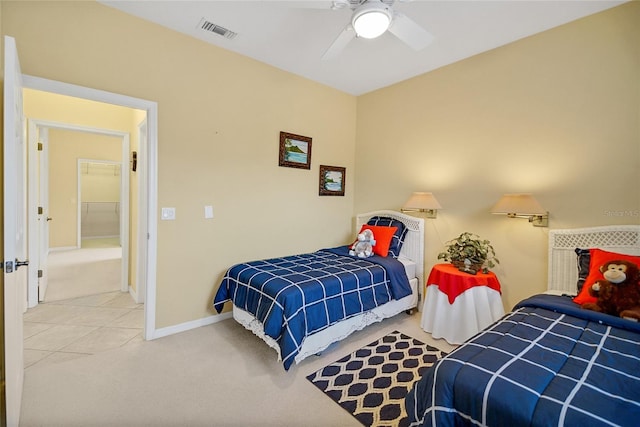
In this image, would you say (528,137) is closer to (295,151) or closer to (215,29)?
(295,151)

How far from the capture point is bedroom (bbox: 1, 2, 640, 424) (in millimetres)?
2271

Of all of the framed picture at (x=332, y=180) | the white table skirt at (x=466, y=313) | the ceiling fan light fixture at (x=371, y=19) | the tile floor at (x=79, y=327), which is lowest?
the tile floor at (x=79, y=327)

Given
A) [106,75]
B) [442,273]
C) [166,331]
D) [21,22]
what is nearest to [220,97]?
[106,75]

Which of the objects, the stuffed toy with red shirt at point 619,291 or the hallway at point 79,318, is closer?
the stuffed toy with red shirt at point 619,291

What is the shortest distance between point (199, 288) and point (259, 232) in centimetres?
86

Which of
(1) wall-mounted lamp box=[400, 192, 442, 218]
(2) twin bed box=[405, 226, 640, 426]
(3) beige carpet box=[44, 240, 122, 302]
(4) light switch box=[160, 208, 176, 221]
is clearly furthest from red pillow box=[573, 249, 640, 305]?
(3) beige carpet box=[44, 240, 122, 302]

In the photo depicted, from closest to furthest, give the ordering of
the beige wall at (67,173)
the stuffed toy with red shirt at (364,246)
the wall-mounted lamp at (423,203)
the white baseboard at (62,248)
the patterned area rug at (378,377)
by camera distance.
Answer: the patterned area rug at (378,377) → the wall-mounted lamp at (423,203) → the stuffed toy with red shirt at (364,246) → the beige wall at (67,173) → the white baseboard at (62,248)

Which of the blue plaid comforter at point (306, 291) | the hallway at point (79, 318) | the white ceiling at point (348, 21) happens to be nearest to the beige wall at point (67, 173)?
the hallway at point (79, 318)

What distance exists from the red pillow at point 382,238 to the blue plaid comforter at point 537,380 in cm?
177

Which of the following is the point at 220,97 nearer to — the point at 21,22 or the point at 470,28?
the point at 21,22

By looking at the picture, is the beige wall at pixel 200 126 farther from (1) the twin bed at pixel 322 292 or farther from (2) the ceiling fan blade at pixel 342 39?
(2) the ceiling fan blade at pixel 342 39

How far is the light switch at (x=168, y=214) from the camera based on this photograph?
8.96 feet

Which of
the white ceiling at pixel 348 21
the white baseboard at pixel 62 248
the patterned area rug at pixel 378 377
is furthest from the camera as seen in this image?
the white baseboard at pixel 62 248

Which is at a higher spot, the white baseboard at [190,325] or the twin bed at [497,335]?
the twin bed at [497,335]
